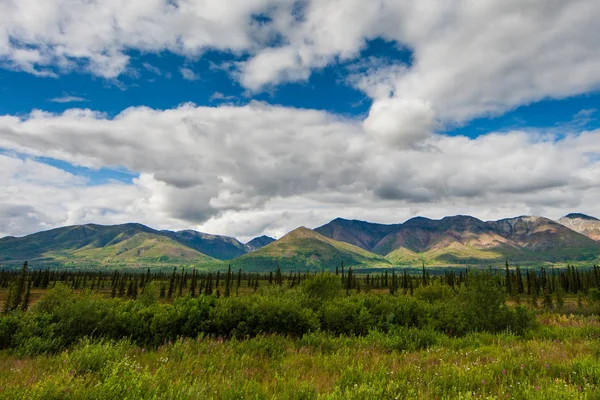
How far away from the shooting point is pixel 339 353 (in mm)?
9109

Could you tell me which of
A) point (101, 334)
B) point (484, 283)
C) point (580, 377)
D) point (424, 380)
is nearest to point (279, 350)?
→ point (424, 380)

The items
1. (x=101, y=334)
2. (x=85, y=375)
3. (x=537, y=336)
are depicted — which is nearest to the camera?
(x=85, y=375)

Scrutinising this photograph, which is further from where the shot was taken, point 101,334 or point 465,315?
point 465,315

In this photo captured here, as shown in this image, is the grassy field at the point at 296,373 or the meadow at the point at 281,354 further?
the meadow at the point at 281,354

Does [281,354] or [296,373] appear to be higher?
[296,373]

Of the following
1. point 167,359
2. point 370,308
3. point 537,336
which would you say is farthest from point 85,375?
point 537,336

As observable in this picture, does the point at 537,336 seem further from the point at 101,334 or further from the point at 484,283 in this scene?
the point at 101,334

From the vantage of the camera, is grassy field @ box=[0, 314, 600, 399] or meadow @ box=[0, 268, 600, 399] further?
meadow @ box=[0, 268, 600, 399]

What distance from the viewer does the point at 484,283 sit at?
16.9m

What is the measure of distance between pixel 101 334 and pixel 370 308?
11916 mm

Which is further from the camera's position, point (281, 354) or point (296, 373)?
point (281, 354)

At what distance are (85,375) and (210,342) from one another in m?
4.03

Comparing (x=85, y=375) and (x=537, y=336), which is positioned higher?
(x=85, y=375)

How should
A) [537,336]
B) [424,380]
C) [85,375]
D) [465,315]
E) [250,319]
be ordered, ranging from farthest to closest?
1. [465,315]
2. [537,336]
3. [250,319]
4. [424,380]
5. [85,375]
